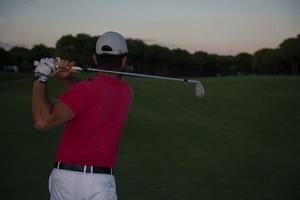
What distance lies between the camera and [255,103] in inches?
436

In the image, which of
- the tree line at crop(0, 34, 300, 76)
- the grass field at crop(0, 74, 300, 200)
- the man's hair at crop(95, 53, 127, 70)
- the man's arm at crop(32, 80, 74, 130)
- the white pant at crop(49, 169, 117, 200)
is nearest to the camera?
the man's arm at crop(32, 80, 74, 130)

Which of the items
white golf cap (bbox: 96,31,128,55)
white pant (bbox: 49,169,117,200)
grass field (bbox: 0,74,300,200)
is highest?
white golf cap (bbox: 96,31,128,55)

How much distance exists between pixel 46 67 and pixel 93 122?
1.06 ft

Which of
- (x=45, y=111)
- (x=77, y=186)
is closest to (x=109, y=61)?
(x=45, y=111)

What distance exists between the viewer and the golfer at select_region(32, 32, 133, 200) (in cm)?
220

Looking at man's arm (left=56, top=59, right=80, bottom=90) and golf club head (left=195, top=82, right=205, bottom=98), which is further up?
man's arm (left=56, top=59, right=80, bottom=90)

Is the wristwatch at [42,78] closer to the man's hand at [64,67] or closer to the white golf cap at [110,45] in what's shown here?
the man's hand at [64,67]

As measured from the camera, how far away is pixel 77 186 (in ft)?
7.62

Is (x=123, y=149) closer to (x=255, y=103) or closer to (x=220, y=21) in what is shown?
(x=255, y=103)

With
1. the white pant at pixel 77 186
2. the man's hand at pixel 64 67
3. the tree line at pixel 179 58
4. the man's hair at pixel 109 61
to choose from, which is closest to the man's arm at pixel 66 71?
the man's hand at pixel 64 67

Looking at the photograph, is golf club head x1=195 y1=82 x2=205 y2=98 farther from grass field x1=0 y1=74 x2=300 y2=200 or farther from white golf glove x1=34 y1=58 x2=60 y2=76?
grass field x1=0 y1=74 x2=300 y2=200

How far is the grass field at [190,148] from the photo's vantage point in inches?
192

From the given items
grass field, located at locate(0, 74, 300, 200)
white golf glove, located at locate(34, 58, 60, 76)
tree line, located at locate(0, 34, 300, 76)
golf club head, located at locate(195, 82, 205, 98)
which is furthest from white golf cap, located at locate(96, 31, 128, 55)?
tree line, located at locate(0, 34, 300, 76)

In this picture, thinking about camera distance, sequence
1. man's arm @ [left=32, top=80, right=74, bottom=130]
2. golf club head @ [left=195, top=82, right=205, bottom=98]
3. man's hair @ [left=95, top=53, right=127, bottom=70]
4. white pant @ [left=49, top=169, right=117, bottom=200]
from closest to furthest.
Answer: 1. man's arm @ [left=32, top=80, right=74, bottom=130]
2. white pant @ [left=49, top=169, right=117, bottom=200]
3. man's hair @ [left=95, top=53, right=127, bottom=70]
4. golf club head @ [left=195, top=82, right=205, bottom=98]
